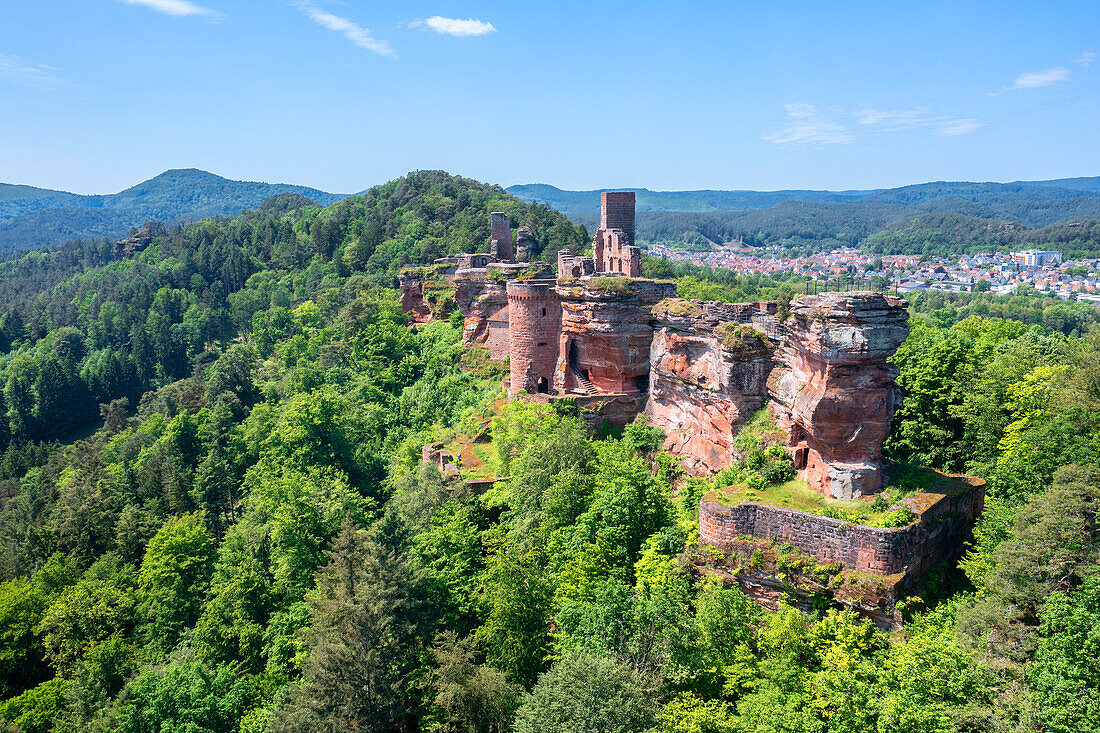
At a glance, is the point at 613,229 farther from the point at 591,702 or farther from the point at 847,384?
the point at 591,702

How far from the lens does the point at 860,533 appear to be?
1802 cm

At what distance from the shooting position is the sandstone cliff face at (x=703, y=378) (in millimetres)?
25719

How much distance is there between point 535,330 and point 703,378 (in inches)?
409

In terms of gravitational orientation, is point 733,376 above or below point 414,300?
below

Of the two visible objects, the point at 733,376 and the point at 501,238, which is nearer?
the point at 733,376

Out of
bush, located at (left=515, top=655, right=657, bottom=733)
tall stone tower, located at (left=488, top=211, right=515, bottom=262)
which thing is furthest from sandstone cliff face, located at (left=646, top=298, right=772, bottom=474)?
tall stone tower, located at (left=488, top=211, right=515, bottom=262)

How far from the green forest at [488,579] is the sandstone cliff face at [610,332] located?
2990 millimetres

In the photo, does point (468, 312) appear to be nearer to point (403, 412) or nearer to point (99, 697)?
point (403, 412)

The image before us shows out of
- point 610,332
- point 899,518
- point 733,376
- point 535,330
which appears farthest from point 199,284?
point 899,518

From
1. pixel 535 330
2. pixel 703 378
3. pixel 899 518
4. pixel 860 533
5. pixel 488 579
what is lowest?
pixel 488 579

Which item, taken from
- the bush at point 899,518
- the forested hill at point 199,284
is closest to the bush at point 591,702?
the bush at point 899,518

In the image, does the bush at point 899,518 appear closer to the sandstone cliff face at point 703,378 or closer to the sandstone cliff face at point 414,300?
the sandstone cliff face at point 703,378

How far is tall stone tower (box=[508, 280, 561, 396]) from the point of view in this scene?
35156 millimetres

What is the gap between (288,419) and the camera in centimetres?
4091
